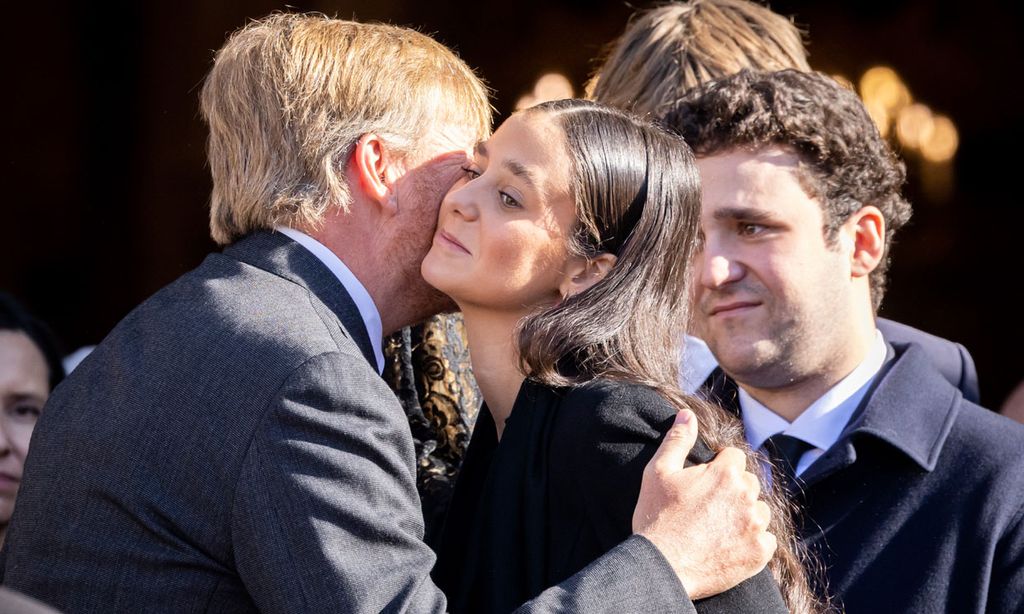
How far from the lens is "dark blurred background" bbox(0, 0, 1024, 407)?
7.14 meters

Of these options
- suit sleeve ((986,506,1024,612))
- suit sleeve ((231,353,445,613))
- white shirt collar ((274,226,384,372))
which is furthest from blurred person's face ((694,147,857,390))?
suit sleeve ((231,353,445,613))

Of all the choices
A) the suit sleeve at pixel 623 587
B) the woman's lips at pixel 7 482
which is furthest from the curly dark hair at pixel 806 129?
the woman's lips at pixel 7 482

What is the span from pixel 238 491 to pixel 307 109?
0.90 m

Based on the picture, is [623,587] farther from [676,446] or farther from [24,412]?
[24,412]

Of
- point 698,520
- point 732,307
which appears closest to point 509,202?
point 698,520

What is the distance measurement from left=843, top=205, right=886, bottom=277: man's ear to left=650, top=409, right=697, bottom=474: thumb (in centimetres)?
113

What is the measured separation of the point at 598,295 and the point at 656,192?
227mm

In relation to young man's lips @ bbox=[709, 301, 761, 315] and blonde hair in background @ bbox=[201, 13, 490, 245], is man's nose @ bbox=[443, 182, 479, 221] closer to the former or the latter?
blonde hair in background @ bbox=[201, 13, 490, 245]

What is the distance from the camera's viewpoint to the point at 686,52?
12.0 feet

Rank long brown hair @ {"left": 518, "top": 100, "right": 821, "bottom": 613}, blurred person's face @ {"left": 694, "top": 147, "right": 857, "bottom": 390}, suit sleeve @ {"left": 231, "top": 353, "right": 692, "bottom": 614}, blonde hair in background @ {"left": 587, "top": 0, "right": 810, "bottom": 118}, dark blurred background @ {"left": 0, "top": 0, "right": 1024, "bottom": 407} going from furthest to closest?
dark blurred background @ {"left": 0, "top": 0, "right": 1024, "bottom": 407}, blonde hair in background @ {"left": 587, "top": 0, "right": 810, "bottom": 118}, blurred person's face @ {"left": 694, "top": 147, "right": 857, "bottom": 390}, long brown hair @ {"left": 518, "top": 100, "right": 821, "bottom": 613}, suit sleeve @ {"left": 231, "top": 353, "right": 692, "bottom": 614}

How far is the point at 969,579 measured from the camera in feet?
8.64

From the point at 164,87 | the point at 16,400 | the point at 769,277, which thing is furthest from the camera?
the point at 164,87

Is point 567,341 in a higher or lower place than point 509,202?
lower

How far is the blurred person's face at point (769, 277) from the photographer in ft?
9.98
